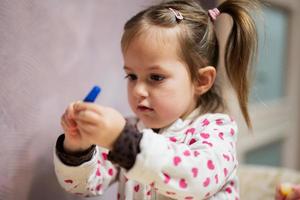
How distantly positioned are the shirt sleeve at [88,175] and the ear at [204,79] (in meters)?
0.20

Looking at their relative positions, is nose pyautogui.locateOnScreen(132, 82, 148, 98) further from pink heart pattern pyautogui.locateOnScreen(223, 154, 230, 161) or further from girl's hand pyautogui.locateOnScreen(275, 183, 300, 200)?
girl's hand pyautogui.locateOnScreen(275, 183, 300, 200)

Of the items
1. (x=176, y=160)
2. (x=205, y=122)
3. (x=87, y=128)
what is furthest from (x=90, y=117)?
(x=205, y=122)

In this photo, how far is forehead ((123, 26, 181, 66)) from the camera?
2.29 feet

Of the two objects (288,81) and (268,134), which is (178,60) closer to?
(268,134)

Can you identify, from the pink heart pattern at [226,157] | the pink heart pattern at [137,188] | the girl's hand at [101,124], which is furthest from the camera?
the pink heart pattern at [137,188]

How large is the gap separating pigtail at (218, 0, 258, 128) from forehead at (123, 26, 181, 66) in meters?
0.14

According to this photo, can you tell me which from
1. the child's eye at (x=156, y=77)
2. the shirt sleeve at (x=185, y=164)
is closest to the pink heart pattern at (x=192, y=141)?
the shirt sleeve at (x=185, y=164)

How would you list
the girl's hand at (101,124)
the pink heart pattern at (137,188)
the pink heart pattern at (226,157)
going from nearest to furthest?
1. the girl's hand at (101,124)
2. the pink heart pattern at (226,157)
3. the pink heart pattern at (137,188)

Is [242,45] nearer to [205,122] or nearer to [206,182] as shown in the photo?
[205,122]

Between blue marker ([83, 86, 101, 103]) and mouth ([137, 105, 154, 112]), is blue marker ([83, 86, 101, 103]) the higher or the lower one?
the higher one

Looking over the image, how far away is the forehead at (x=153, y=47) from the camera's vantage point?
2.29 feet

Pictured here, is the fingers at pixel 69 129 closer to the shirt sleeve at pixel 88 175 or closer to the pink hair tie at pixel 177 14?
the shirt sleeve at pixel 88 175

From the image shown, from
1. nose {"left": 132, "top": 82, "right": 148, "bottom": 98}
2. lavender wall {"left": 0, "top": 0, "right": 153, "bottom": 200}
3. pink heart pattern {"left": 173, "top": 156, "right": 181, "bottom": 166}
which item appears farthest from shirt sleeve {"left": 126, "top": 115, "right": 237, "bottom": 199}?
lavender wall {"left": 0, "top": 0, "right": 153, "bottom": 200}

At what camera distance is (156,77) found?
0.71 m
